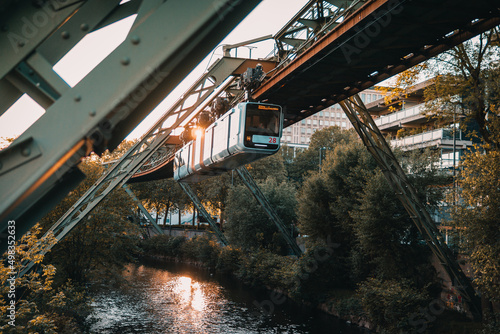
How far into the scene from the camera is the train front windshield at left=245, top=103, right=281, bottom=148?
43.8 ft

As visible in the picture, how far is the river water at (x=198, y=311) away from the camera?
62.2 feet

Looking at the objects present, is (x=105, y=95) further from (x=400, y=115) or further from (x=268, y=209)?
(x=400, y=115)

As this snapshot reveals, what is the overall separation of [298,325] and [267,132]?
10.6 meters

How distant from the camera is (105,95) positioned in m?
1.63

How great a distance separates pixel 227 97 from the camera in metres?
20.4

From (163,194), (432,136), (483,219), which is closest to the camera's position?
(483,219)

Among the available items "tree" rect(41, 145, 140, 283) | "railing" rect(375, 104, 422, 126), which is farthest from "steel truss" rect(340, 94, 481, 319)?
"railing" rect(375, 104, 422, 126)

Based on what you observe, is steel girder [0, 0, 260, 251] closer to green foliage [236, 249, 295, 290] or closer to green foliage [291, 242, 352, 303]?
green foliage [291, 242, 352, 303]

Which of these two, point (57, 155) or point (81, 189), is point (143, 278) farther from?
point (57, 155)

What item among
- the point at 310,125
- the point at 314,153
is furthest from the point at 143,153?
the point at 310,125

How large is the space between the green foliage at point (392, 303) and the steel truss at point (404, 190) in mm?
1649

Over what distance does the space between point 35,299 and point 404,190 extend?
14.3m

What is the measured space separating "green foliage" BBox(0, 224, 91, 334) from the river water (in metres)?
1.57

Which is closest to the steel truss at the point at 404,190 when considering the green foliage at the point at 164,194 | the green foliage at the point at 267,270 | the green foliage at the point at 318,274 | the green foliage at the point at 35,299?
the green foliage at the point at 318,274
